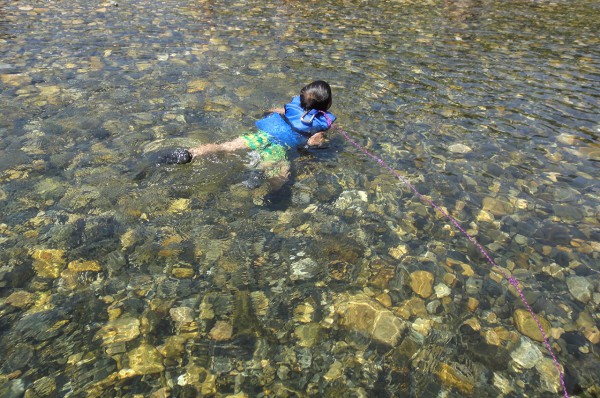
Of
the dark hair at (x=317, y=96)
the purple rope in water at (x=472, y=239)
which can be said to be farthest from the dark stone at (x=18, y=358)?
the dark hair at (x=317, y=96)

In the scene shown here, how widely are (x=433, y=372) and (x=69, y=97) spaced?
7.50 meters

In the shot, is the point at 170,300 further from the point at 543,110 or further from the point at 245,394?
the point at 543,110

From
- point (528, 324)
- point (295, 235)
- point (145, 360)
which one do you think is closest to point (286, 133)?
point (295, 235)

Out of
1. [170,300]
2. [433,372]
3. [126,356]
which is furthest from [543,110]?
[126,356]

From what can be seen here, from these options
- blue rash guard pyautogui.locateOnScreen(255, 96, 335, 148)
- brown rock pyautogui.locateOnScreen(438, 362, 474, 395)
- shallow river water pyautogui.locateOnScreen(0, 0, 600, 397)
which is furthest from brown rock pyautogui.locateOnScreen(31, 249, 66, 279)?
brown rock pyautogui.locateOnScreen(438, 362, 474, 395)

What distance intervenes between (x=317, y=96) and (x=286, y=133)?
723 millimetres

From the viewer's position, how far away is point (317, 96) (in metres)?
6.17

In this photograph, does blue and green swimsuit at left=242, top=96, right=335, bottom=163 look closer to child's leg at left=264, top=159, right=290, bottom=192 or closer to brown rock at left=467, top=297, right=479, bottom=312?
child's leg at left=264, top=159, right=290, bottom=192

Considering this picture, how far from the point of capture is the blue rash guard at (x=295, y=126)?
20.1 feet

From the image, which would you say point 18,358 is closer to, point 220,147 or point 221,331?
point 221,331

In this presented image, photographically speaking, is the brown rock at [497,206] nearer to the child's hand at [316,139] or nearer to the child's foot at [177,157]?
the child's hand at [316,139]

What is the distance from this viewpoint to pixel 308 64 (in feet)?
32.0

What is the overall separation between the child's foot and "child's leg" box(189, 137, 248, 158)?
0.75 ft

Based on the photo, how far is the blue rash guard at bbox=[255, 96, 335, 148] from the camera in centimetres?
613
